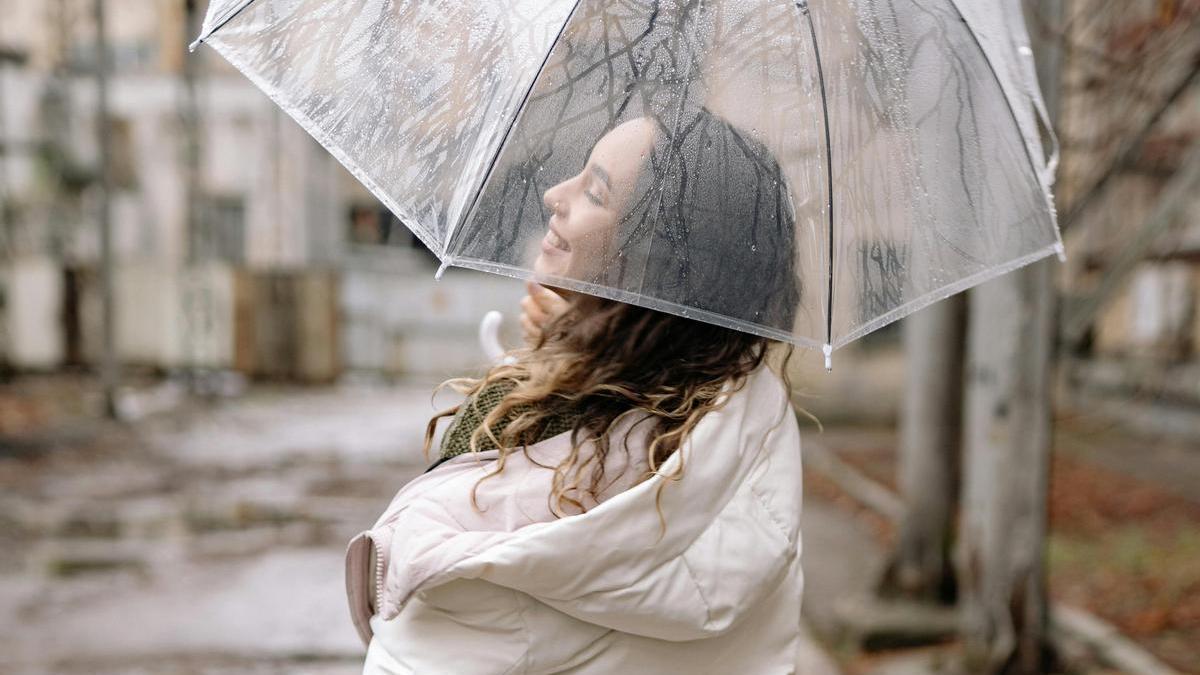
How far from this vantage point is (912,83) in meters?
2.20

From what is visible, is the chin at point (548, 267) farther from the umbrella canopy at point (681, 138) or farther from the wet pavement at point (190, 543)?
the wet pavement at point (190, 543)

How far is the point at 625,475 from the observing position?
1841mm

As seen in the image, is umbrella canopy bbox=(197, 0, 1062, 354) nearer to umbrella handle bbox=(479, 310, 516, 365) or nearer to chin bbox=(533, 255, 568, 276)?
chin bbox=(533, 255, 568, 276)

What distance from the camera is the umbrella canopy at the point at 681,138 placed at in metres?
1.94

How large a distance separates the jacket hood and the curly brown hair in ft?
0.11

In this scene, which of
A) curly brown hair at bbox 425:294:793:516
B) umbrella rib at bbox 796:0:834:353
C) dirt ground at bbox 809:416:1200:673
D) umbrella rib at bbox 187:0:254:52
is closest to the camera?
curly brown hair at bbox 425:294:793:516

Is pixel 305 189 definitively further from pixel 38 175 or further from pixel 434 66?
pixel 434 66

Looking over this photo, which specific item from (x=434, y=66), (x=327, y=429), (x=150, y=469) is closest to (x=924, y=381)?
(x=434, y=66)

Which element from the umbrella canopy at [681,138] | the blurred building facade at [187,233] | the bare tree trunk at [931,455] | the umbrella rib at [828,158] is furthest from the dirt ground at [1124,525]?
the blurred building facade at [187,233]

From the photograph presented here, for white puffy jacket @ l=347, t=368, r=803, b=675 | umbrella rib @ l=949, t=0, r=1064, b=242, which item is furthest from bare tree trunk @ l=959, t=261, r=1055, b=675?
white puffy jacket @ l=347, t=368, r=803, b=675

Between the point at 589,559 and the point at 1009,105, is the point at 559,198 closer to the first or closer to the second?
the point at 589,559

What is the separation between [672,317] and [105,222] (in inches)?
523

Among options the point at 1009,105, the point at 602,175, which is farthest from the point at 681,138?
the point at 1009,105

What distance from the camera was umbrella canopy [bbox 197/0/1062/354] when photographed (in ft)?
6.36
